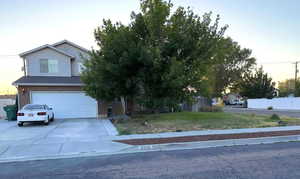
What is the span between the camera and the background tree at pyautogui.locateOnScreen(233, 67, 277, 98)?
3544 cm

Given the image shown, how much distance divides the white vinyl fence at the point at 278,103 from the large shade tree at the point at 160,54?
21359 mm

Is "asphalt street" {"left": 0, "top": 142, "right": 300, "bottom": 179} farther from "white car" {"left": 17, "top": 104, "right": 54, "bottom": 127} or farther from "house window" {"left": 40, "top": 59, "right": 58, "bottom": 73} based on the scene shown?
"house window" {"left": 40, "top": 59, "right": 58, "bottom": 73}

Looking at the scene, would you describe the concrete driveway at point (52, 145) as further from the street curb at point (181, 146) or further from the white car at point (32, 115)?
the white car at point (32, 115)

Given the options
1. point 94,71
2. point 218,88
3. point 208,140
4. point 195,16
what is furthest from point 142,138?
point 218,88

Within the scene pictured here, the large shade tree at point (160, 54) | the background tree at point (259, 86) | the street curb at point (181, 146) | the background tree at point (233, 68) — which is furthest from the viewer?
the background tree at point (233, 68)

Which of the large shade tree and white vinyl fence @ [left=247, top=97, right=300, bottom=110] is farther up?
the large shade tree

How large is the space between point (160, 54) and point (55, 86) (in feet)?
32.4

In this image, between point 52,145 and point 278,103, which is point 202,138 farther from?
point 278,103

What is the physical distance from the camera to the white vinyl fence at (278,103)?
2619 centimetres

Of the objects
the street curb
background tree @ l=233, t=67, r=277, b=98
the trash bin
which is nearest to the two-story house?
the trash bin

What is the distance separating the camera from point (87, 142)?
7.58m

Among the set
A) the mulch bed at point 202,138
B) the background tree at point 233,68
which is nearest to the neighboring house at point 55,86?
the mulch bed at point 202,138

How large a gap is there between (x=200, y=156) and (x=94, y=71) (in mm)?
8759

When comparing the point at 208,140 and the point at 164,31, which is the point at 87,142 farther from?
the point at 164,31
